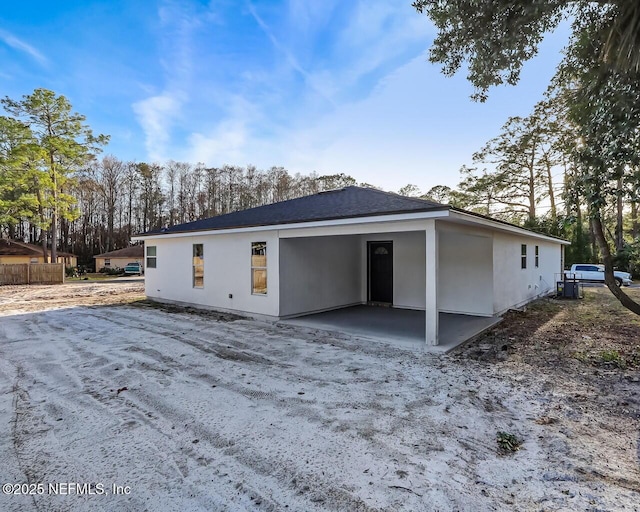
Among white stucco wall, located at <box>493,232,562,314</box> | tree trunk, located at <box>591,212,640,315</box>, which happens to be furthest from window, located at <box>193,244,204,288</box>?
tree trunk, located at <box>591,212,640,315</box>

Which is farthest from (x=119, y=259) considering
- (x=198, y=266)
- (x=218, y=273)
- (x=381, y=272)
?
(x=381, y=272)

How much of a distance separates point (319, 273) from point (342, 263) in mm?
1029

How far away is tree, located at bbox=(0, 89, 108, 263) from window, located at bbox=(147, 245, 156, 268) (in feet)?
48.4

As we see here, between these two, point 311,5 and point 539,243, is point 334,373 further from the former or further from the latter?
point 539,243

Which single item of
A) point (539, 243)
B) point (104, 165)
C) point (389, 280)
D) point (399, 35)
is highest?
point (104, 165)

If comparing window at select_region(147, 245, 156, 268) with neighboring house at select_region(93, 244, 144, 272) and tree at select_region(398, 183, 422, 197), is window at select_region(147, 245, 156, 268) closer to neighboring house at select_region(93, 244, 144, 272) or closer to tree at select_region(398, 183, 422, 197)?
neighboring house at select_region(93, 244, 144, 272)

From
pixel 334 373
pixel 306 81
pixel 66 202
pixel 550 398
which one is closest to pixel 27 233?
pixel 66 202

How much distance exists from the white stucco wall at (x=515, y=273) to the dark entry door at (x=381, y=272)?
2889 millimetres

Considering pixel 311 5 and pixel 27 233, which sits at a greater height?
pixel 311 5

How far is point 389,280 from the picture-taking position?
406 inches

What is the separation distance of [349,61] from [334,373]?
28.7ft

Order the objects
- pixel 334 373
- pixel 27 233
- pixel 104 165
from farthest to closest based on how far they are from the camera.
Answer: pixel 27 233
pixel 104 165
pixel 334 373

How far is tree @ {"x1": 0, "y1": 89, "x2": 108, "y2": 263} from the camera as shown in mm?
20266

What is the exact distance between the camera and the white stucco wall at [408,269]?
9391 mm
